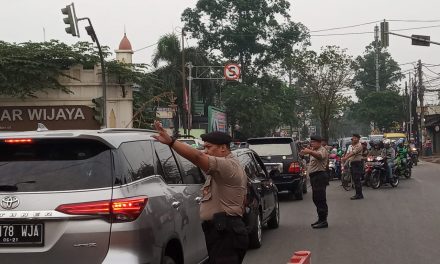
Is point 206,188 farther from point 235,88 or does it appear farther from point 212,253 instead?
point 235,88

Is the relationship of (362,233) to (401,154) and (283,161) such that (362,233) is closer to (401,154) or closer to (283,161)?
(283,161)

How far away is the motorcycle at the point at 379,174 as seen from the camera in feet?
59.9

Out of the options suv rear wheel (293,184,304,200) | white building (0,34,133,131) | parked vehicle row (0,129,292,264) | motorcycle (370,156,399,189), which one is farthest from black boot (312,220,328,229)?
white building (0,34,133,131)

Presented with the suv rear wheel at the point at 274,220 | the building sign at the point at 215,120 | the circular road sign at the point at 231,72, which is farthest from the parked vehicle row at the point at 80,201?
the circular road sign at the point at 231,72

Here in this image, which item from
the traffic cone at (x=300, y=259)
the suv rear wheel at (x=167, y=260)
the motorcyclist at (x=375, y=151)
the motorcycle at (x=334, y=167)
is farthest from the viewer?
the motorcycle at (x=334, y=167)

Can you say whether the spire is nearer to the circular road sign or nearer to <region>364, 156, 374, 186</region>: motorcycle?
the circular road sign

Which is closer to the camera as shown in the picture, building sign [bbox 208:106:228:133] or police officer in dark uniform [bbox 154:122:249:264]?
police officer in dark uniform [bbox 154:122:249:264]

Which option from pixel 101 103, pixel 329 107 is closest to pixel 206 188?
pixel 101 103

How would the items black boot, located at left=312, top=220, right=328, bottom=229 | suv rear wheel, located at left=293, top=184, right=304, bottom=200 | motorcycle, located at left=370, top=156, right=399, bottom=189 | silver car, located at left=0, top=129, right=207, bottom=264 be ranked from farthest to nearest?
motorcycle, located at left=370, top=156, right=399, bottom=189 < suv rear wheel, located at left=293, top=184, right=304, bottom=200 < black boot, located at left=312, top=220, right=328, bottom=229 < silver car, located at left=0, top=129, right=207, bottom=264

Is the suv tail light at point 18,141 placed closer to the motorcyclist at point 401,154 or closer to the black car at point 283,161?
the black car at point 283,161

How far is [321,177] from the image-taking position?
10523mm

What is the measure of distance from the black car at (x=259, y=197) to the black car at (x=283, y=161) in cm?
447

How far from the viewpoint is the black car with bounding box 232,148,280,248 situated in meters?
8.38

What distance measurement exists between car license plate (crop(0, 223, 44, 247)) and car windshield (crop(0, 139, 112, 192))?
0.86 feet
